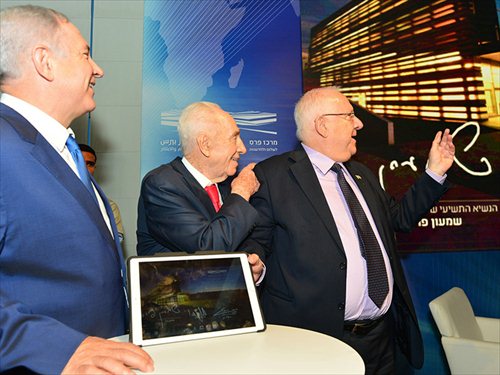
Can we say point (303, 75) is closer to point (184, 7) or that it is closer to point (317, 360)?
point (184, 7)

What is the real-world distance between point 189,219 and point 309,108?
0.99 m

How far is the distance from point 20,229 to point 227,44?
8.19 ft

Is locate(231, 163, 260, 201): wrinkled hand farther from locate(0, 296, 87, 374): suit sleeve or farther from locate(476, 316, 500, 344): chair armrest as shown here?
locate(476, 316, 500, 344): chair armrest

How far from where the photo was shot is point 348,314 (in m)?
1.77

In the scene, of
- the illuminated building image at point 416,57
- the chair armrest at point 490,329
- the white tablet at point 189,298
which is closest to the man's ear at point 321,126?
the white tablet at point 189,298

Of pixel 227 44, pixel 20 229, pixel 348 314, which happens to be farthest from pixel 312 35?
pixel 20 229

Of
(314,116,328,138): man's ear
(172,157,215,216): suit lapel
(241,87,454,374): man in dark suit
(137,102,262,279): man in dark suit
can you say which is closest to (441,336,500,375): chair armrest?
(241,87,454,374): man in dark suit

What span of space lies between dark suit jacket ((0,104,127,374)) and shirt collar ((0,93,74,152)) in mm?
50

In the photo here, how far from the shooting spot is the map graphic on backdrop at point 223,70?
303cm

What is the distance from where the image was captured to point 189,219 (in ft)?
4.86

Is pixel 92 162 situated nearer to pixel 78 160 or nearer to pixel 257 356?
pixel 78 160

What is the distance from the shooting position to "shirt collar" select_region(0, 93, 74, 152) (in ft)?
3.64

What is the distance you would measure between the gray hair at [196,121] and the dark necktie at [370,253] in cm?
66

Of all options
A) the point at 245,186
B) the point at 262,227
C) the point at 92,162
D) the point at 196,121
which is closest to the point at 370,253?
the point at 262,227
